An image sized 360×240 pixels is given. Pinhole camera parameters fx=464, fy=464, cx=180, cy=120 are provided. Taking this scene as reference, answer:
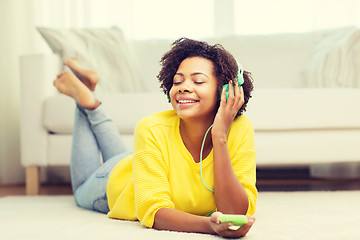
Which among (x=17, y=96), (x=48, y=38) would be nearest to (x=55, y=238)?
(x=48, y=38)

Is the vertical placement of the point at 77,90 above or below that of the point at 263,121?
above

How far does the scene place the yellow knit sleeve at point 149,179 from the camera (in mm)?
1141

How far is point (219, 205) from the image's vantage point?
1.15 metres

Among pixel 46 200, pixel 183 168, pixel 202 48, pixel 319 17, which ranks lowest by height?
pixel 46 200

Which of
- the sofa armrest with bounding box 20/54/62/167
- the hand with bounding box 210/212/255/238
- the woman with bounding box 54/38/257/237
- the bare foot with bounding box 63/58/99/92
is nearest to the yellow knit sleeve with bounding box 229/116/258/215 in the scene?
the woman with bounding box 54/38/257/237

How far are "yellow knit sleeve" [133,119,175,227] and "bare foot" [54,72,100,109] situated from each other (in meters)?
0.51

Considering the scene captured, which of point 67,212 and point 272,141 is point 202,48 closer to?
point 67,212

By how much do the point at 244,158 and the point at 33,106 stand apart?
4.44ft

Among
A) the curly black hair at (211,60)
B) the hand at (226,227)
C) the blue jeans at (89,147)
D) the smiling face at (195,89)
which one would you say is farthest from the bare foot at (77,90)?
the hand at (226,227)

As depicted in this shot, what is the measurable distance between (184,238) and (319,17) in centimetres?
259

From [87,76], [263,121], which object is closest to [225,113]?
[87,76]

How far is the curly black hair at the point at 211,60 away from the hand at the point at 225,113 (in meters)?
0.05

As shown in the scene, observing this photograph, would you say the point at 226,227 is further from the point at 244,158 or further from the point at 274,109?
the point at 274,109

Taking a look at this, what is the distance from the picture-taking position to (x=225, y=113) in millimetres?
1134
